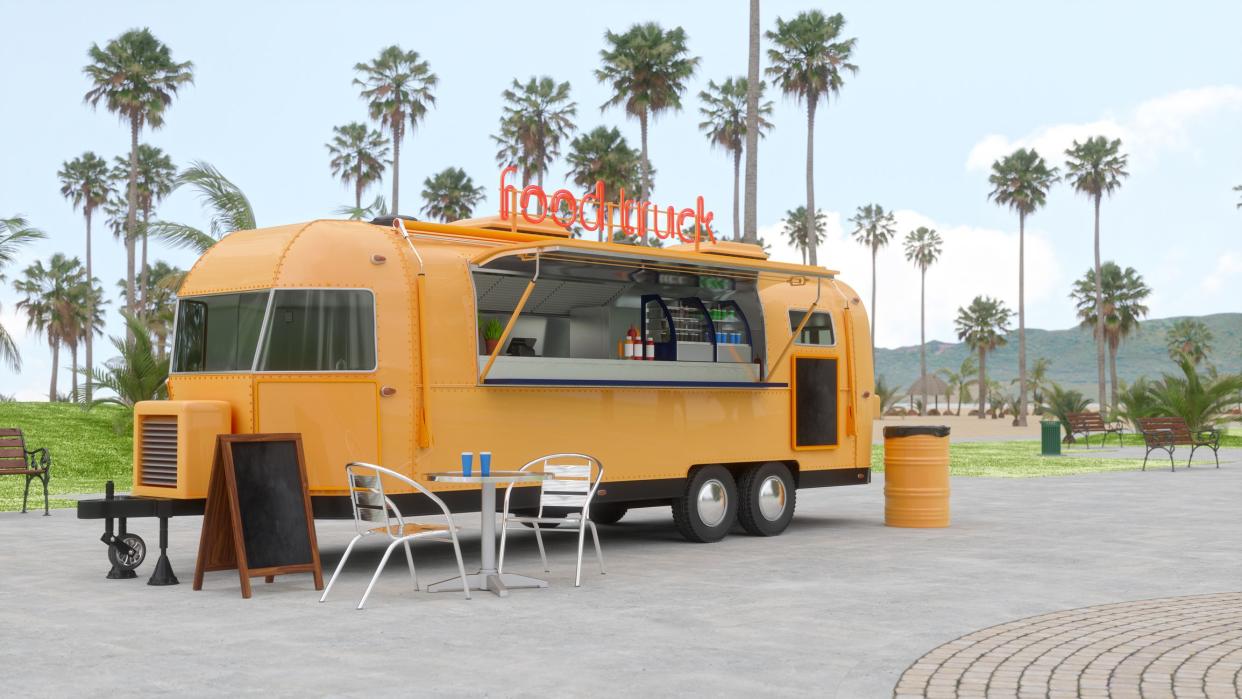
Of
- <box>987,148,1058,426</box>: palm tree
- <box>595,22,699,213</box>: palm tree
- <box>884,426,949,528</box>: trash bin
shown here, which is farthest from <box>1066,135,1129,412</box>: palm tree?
<box>884,426,949,528</box>: trash bin

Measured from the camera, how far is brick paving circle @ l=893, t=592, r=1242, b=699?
5997mm

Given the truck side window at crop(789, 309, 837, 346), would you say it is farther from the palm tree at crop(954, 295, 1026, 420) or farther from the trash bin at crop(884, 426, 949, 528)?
the palm tree at crop(954, 295, 1026, 420)

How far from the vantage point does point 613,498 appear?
11.8 meters

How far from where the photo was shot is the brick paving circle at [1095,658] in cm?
600

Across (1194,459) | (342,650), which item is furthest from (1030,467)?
(342,650)

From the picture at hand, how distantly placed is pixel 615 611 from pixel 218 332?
4.37 meters

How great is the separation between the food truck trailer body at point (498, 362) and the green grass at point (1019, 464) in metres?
11.1

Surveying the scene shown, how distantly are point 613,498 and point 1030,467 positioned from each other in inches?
651

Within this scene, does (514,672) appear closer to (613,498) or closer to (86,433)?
(613,498)

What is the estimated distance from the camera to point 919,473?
45.2 feet

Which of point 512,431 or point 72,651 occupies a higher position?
point 512,431

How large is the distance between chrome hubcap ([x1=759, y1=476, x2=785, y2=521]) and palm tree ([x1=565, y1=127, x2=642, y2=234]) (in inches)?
1793

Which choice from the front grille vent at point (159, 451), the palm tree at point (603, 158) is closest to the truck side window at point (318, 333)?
the front grille vent at point (159, 451)

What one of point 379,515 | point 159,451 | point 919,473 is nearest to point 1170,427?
point 919,473
